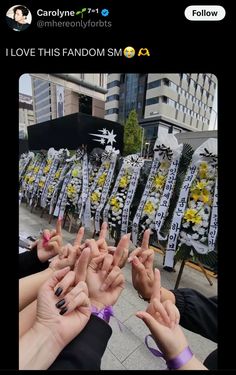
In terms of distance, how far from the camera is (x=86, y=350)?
1.90 ft

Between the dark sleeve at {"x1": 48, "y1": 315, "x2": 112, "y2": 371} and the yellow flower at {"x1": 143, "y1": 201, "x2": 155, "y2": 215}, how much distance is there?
1313 mm

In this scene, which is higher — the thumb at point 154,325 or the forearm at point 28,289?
the thumb at point 154,325

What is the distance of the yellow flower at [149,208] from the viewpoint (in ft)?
6.25

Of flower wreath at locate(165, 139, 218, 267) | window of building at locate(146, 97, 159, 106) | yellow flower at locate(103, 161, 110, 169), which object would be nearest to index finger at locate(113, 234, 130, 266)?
flower wreath at locate(165, 139, 218, 267)

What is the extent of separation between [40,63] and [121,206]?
1.75m

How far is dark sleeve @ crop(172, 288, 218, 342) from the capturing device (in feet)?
2.51

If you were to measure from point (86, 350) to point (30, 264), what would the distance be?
59cm

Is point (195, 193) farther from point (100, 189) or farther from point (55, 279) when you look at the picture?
point (55, 279)

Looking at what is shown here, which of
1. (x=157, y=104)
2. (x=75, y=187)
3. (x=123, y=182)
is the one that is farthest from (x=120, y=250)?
(x=157, y=104)

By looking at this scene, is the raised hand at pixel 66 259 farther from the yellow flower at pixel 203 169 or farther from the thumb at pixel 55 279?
the yellow flower at pixel 203 169

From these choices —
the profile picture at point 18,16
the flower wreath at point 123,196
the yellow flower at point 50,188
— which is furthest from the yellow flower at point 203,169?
the yellow flower at point 50,188

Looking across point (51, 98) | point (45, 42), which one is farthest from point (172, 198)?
point (51, 98)

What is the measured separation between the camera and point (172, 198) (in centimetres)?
193

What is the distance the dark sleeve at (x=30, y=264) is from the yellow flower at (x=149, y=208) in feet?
3.68
